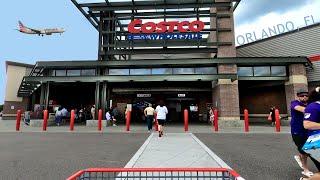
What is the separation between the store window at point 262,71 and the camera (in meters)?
23.1

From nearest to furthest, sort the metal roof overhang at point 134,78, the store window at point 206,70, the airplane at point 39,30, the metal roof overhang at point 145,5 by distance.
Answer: the metal roof overhang at point 134,78, the store window at point 206,70, the metal roof overhang at point 145,5, the airplane at point 39,30

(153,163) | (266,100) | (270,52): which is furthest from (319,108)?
(270,52)

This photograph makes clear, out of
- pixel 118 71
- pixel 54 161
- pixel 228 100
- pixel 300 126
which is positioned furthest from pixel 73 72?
pixel 300 126

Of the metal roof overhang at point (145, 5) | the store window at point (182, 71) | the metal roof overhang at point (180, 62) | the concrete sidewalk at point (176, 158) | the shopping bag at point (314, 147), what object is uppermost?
the metal roof overhang at point (145, 5)

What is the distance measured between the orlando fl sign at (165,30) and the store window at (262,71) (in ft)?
18.0

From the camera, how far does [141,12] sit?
26.2 metres

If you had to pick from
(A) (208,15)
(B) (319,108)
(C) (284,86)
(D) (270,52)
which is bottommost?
(B) (319,108)

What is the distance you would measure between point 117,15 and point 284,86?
16189 millimetres

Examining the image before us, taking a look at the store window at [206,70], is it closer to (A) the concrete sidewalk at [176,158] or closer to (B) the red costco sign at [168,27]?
(B) the red costco sign at [168,27]

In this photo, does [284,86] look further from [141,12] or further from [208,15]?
[141,12]

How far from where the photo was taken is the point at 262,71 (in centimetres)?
2319

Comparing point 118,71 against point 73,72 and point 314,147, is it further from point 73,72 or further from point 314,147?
point 314,147

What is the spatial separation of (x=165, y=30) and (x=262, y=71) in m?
Result: 8.74

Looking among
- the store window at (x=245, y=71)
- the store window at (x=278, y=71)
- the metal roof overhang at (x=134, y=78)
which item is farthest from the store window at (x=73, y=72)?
the store window at (x=278, y=71)
